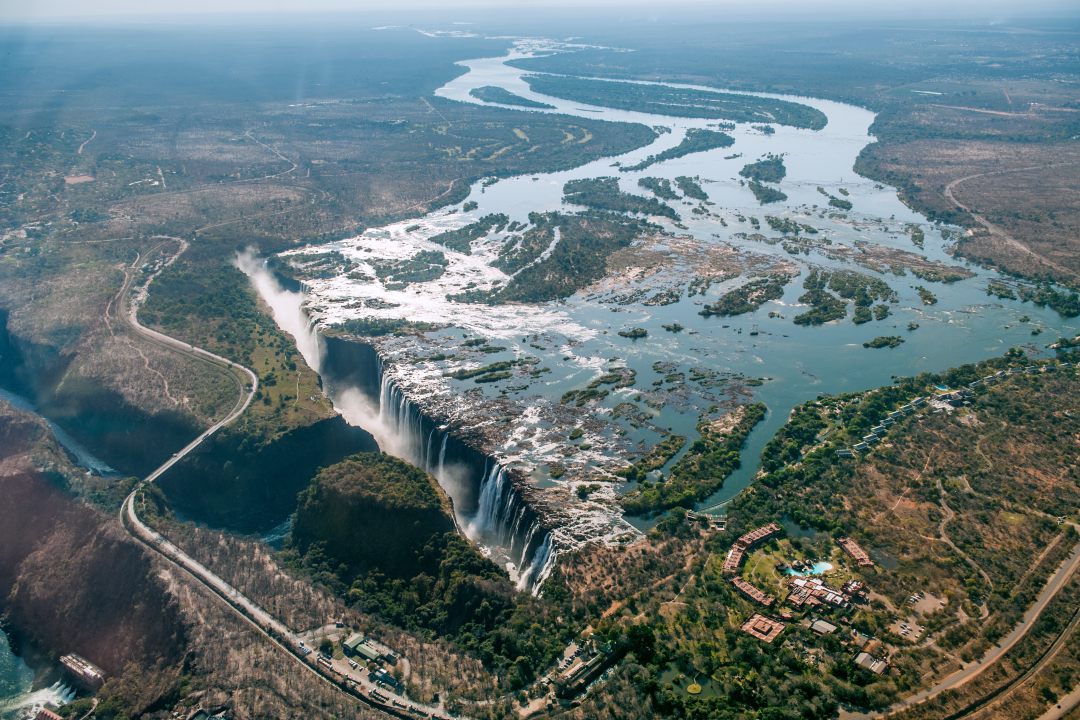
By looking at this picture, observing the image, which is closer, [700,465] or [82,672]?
[82,672]

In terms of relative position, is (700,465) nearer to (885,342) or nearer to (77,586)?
(885,342)

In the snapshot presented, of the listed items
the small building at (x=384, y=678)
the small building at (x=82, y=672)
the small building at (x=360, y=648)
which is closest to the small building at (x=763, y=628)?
the small building at (x=384, y=678)

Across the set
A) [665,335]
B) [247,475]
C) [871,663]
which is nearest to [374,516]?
[247,475]

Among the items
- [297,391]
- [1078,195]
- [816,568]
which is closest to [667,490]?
[816,568]

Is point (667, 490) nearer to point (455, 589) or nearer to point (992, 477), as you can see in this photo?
point (455, 589)

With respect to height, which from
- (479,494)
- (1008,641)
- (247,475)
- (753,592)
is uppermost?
(1008,641)

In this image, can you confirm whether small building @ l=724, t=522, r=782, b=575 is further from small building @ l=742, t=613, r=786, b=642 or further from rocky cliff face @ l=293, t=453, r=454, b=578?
rocky cliff face @ l=293, t=453, r=454, b=578
